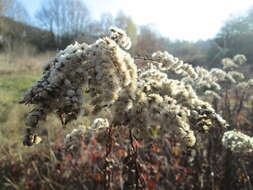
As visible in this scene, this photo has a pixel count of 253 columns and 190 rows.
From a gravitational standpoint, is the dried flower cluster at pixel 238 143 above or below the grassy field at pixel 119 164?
above

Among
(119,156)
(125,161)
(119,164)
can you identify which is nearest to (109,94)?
(125,161)

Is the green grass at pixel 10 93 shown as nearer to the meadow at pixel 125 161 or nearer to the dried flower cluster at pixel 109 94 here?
the meadow at pixel 125 161

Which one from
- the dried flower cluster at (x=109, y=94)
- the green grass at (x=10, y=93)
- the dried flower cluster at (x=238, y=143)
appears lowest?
the dried flower cluster at (x=238, y=143)

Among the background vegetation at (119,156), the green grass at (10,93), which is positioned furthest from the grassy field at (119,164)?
the green grass at (10,93)

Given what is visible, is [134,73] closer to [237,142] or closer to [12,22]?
[237,142]

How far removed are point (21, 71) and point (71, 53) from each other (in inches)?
911

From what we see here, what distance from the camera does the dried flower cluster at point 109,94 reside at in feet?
3.36

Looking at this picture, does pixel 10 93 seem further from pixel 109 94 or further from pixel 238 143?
pixel 109 94

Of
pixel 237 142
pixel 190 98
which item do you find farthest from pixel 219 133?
pixel 190 98

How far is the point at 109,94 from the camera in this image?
1.05 metres

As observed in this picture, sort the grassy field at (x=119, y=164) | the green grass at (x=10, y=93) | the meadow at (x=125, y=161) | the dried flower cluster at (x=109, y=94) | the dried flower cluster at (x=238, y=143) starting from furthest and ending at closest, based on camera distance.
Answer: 1. the green grass at (x=10, y=93)
2. the grassy field at (x=119, y=164)
3. the meadow at (x=125, y=161)
4. the dried flower cluster at (x=238, y=143)
5. the dried flower cluster at (x=109, y=94)

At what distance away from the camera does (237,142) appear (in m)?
2.03

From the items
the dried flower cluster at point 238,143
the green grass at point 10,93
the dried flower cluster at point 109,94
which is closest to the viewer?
the dried flower cluster at point 109,94

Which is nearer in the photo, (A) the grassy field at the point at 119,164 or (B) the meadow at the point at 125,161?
(B) the meadow at the point at 125,161
